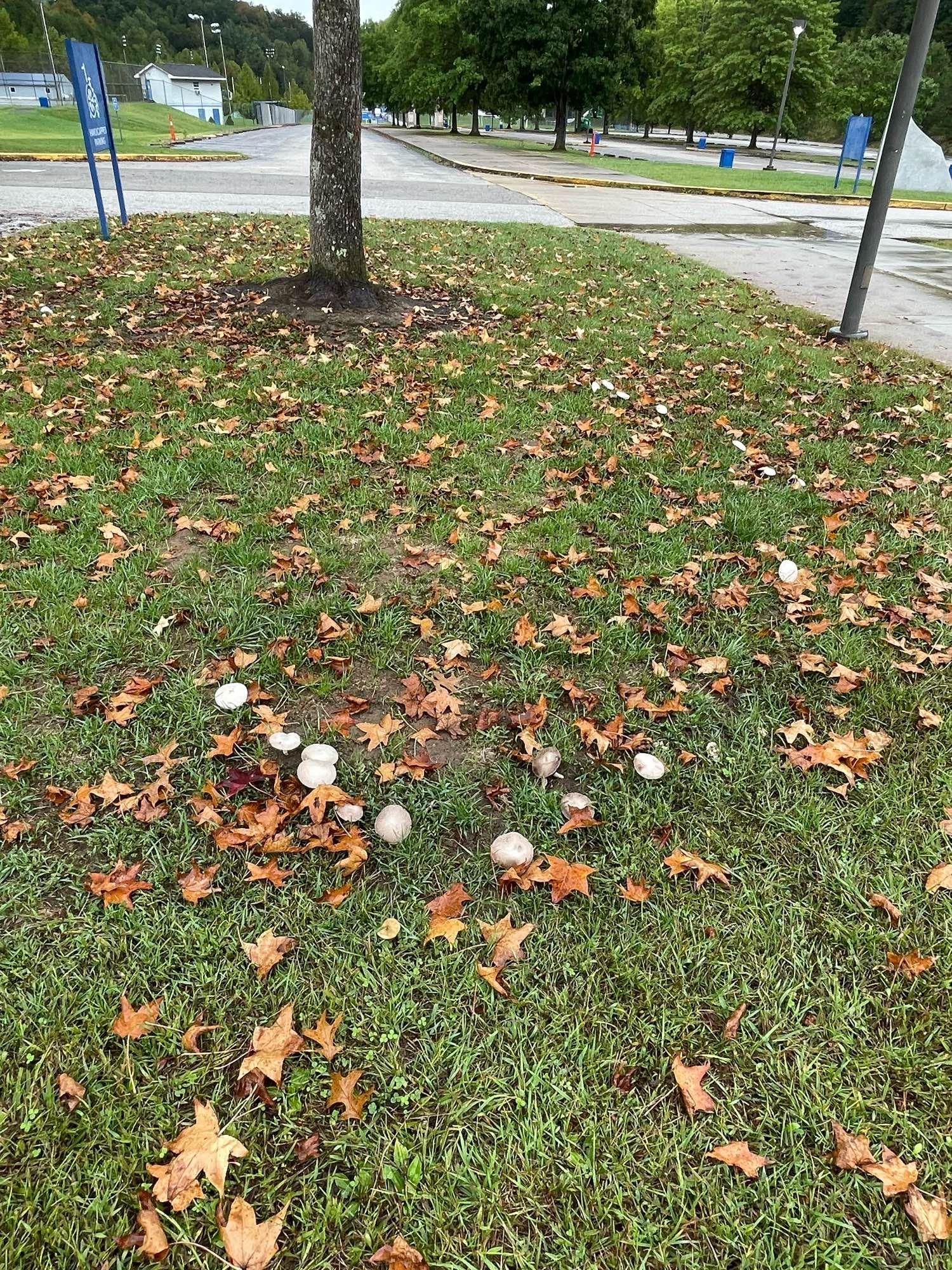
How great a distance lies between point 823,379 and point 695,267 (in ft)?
16.2

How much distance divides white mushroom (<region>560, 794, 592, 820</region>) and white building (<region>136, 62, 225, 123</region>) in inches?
3859

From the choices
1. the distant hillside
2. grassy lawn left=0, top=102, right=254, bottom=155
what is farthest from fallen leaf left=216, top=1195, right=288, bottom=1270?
the distant hillside

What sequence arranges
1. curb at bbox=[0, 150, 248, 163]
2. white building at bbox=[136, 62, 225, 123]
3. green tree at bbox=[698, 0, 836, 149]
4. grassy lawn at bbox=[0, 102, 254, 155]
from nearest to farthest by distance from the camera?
curb at bbox=[0, 150, 248, 163]
grassy lawn at bbox=[0, 102, 254, 155]
green tree at bbox=[698, 0, 836, 149]
white building at bbox=[136, 62, 225, 123]

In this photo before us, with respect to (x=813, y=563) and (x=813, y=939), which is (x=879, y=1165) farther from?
(x=813, y=563)

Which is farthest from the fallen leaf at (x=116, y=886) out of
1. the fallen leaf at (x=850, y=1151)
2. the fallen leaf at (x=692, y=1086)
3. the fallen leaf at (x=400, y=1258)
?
the fallen leaf at (x=850, y=1151)

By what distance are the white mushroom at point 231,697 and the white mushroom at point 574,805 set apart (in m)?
1.07

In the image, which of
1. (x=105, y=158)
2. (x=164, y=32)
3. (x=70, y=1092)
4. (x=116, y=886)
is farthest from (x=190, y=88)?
(x=70, y=1092)

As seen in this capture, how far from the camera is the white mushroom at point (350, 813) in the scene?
215 cm

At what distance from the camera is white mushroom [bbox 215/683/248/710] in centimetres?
247

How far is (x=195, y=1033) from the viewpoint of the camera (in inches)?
65.2

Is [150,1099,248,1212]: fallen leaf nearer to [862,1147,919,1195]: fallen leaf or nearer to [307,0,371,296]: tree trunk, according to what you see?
[862,1147,919,1195]: fallen leaf

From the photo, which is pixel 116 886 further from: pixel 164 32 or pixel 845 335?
pixel 164 32

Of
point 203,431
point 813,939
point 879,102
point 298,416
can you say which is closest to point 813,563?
point 813,939

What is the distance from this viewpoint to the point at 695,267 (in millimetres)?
9812
